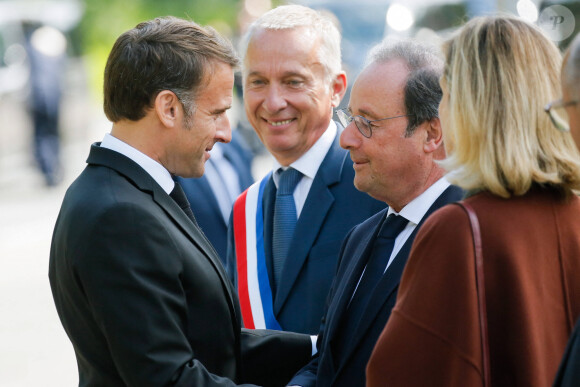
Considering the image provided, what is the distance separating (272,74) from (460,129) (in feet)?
6.14

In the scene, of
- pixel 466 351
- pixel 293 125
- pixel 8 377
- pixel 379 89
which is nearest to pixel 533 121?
pixel 466 351

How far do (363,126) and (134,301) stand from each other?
3.75 ft

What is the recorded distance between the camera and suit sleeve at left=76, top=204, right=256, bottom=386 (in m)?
2.65

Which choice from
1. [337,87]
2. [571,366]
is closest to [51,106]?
[337,87]

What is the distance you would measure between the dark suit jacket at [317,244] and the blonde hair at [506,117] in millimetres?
1408

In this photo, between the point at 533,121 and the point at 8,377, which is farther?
the point at 8,377

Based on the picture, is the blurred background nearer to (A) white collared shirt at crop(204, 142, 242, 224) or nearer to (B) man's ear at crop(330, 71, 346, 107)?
(A) white collared shirt at crop(204, 142, 242, 224)

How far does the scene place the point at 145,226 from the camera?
274 cm

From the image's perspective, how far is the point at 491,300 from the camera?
2.22 meters

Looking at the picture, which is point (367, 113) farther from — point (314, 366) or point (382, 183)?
point (314, 366)

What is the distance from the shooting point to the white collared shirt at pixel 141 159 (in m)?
2.96

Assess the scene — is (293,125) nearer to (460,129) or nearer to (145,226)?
(145,226)

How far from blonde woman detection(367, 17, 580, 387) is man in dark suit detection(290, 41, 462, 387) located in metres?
0.66

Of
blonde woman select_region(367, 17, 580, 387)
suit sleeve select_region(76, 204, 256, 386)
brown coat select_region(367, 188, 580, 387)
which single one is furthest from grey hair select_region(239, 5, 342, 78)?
brown coat select_region(367, 188, 580, 387)
